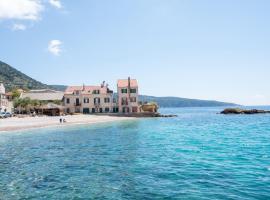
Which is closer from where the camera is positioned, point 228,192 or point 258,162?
point 228,192

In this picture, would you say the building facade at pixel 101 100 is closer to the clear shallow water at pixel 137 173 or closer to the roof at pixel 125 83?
the roof at pixel 125 83

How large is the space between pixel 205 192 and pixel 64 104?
90.8 meters

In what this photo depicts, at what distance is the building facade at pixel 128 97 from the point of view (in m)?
101

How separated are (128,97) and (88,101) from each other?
1228cm

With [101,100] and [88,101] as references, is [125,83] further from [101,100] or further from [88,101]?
[88,101]

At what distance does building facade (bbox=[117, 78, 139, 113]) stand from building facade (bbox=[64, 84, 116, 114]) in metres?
2.98

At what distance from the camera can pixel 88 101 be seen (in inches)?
3976

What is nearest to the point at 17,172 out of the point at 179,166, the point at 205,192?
the point at 179,166

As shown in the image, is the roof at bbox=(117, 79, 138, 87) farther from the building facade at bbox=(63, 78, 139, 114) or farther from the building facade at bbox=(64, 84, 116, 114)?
the building facade at bbox=(64, 84, 116, 114)

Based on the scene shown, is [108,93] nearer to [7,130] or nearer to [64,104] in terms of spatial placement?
[64,104]

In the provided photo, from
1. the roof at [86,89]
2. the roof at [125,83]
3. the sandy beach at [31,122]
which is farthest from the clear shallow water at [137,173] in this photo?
the roof at [125,83]

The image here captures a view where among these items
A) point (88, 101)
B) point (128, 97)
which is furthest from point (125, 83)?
point (88, 101)

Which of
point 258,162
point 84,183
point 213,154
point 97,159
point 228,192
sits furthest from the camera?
point 213,154

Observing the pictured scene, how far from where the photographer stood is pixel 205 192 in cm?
1512
